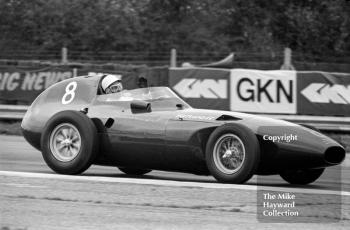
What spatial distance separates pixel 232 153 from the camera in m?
8.30

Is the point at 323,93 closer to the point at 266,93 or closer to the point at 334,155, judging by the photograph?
the point at 266,93

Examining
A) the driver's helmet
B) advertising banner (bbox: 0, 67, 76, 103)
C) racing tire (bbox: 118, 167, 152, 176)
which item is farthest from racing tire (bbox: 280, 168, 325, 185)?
advertising banner (bbox: 0, 67, 76, 103)

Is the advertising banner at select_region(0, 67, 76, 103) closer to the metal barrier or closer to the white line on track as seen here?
the metal barrier

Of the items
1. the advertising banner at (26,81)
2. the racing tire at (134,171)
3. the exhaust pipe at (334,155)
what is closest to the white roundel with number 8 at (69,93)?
the racing tire at (134,171)

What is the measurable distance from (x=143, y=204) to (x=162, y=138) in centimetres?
188

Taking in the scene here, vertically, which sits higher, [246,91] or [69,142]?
[246,91]

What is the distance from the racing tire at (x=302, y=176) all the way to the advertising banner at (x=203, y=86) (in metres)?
7.30

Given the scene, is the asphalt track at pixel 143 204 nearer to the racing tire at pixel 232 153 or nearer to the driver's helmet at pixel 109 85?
the racing tire at pixel 232 153

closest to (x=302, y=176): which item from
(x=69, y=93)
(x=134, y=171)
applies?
(x=134, y=171)

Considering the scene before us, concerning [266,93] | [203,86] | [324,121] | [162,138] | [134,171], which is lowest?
[134,171]

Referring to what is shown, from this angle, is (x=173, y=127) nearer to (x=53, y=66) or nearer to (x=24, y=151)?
(x=24, y=151)

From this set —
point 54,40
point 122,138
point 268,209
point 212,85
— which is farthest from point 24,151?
point 54,40

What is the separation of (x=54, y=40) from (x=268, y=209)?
21.1 m

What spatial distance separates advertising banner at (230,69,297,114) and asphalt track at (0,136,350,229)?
709 centimetres
